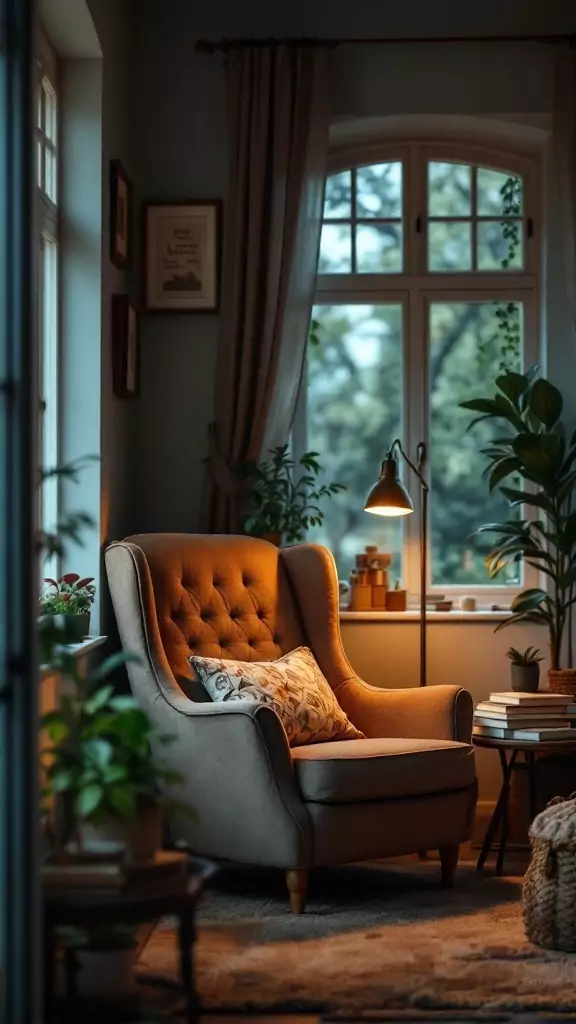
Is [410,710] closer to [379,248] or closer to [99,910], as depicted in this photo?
[379,248]

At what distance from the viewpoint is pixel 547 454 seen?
4633 millimetres

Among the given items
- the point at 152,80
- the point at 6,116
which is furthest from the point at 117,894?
the point at 152,80

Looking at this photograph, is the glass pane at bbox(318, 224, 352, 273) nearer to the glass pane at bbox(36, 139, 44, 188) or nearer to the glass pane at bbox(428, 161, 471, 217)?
the glass pane at bbox(428, 161, 471, 217)

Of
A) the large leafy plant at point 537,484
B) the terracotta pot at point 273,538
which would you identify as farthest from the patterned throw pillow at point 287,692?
the large leafy plant at point 537,484

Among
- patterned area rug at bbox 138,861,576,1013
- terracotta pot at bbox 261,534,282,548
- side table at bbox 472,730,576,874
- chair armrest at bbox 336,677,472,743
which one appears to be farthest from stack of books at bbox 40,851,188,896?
terracotta pot at bbox 261,534,282,548

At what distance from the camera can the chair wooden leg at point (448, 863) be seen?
3971mm

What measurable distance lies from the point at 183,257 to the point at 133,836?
9.57 feet

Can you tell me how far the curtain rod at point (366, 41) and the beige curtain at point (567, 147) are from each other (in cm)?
7

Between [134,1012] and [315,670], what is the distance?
190 cm

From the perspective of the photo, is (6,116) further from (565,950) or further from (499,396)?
(499,396)

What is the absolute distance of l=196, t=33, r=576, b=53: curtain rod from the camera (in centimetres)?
486

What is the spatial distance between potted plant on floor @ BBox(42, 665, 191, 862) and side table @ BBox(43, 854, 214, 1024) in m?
0.09

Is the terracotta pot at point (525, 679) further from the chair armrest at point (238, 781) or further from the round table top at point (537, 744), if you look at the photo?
the chair armrest at point (238, 781)

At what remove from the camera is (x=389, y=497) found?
175 inches
